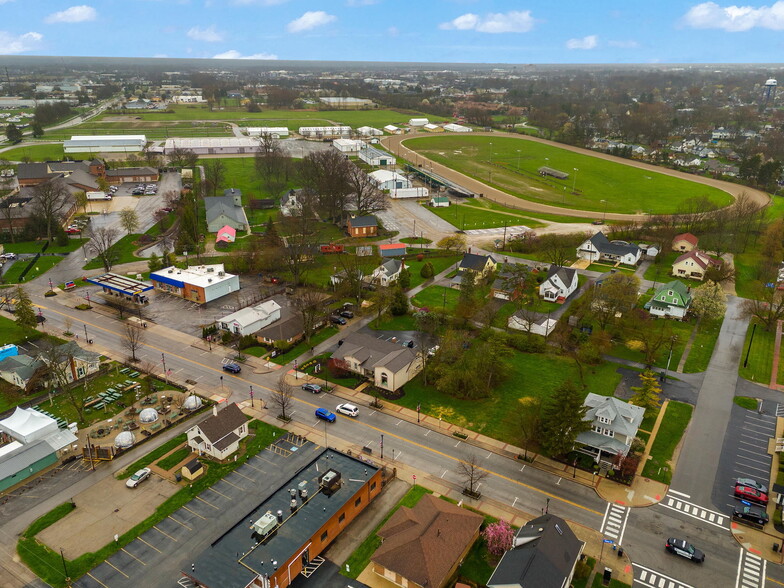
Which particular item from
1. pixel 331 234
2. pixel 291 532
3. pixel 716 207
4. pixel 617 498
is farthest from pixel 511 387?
pixel 716 207

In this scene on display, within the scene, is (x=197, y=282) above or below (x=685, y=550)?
above

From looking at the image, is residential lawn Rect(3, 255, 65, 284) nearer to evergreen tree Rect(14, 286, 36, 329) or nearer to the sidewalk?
evergreen tree Rect(14, 286, 36, 329)

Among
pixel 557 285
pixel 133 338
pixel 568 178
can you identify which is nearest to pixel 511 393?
pixel 557 285

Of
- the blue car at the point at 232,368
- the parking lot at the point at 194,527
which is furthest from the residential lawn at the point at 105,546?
the blue car at the point at 232,368

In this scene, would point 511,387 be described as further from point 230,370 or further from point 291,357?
point 230,370

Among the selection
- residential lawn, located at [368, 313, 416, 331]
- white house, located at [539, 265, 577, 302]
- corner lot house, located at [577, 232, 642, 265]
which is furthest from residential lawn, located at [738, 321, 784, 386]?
residential lawn, located at [368, 313, 416, 331]

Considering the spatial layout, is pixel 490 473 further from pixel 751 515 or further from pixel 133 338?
pixel 133 338

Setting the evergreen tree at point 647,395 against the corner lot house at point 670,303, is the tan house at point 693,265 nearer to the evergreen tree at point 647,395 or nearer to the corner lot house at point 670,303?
the corner lot house at point 670,303
